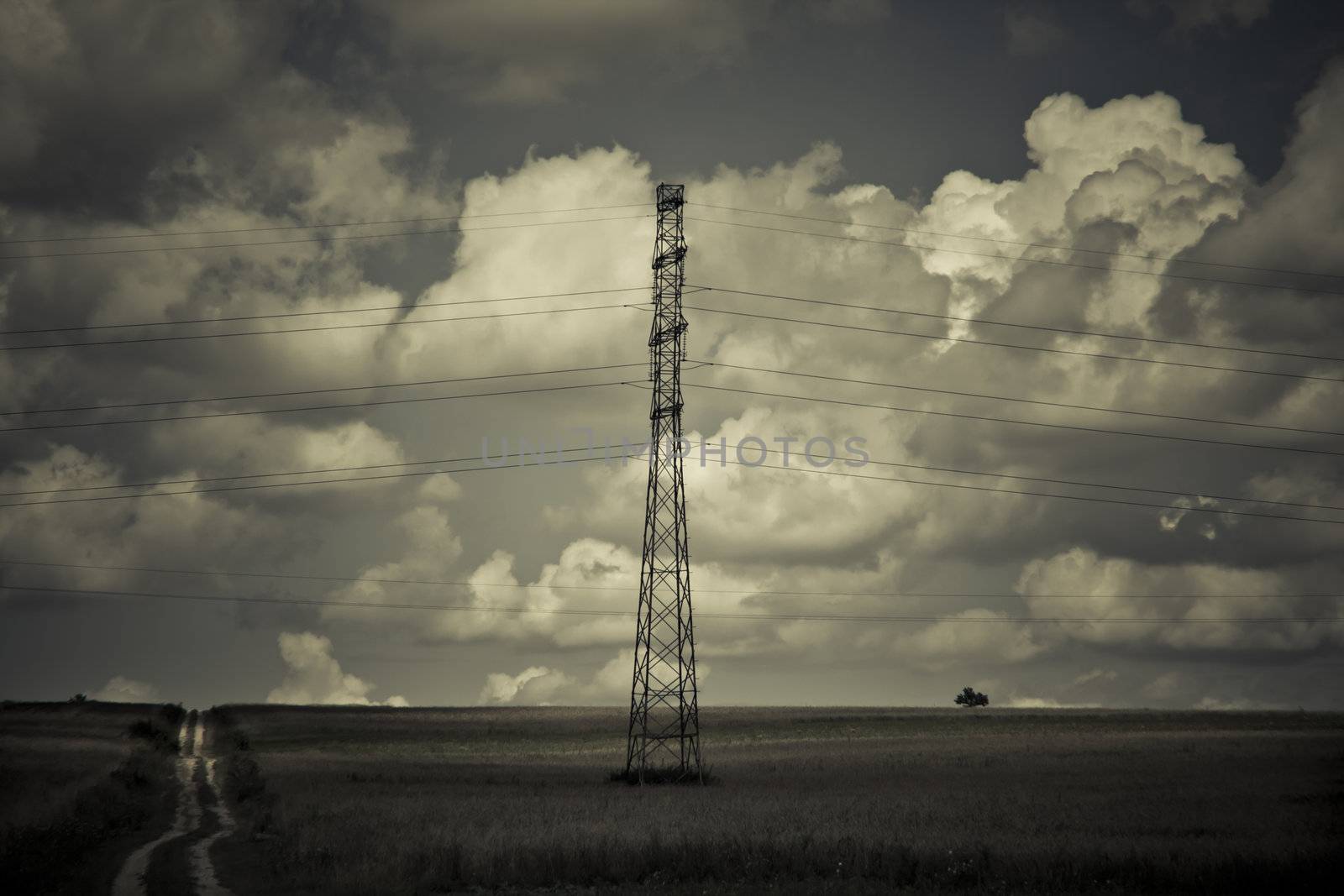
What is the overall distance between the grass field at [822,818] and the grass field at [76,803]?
3579 mm

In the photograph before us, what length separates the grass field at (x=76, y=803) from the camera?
25844 mm

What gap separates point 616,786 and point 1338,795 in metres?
31.2

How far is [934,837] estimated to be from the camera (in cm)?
3006

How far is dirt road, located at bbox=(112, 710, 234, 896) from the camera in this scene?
80.2 feet

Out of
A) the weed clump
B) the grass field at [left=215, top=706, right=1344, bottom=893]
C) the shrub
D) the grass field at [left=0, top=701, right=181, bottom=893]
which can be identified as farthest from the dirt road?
the shrub

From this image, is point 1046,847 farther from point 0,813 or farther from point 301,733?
point 301,733

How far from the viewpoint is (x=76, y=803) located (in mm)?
36812

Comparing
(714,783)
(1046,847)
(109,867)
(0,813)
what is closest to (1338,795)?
(1046,847)

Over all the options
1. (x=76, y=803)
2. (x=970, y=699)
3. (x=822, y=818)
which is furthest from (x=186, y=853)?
(x=970, y=699)

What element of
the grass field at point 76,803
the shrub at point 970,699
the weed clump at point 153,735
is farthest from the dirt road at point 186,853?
the shrub at point 970,699

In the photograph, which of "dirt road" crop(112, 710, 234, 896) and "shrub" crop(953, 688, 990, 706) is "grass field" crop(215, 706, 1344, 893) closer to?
"dirt road" crop(112, 710, 234, 896)

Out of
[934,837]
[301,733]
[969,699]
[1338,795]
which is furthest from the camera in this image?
[969,699]

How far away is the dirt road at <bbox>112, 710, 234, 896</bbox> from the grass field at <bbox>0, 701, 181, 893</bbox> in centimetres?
59

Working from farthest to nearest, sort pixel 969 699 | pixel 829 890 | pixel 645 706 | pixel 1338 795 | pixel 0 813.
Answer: pixel 969 699 < pixel 645 706 < pixel 1338 795 < pixel 0 813 < pixel 829 890
